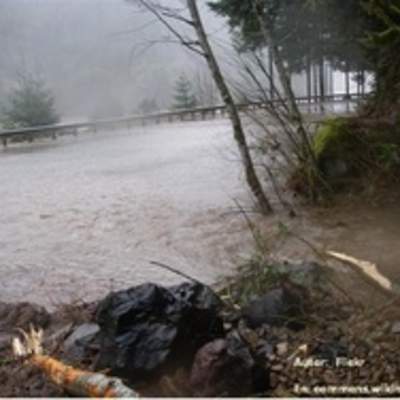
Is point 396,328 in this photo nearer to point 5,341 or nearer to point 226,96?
point 5,341

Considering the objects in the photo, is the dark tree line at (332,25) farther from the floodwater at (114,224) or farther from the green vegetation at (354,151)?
the floodwater at (114,224)

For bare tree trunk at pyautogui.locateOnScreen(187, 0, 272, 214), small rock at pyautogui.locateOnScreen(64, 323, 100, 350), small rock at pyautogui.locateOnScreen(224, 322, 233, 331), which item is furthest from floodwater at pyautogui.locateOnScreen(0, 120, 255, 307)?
small rock at pyautogui.locateOnScreen(224, 322, 233, 331)

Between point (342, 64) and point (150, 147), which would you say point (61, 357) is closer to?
point (150, 147)

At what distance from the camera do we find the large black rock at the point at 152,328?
10.3 ft

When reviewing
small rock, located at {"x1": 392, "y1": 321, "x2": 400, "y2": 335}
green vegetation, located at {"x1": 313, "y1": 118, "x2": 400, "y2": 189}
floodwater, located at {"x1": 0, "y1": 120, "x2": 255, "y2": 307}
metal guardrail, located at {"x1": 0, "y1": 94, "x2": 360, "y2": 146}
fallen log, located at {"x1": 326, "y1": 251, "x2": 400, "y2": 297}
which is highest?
metal guardrail, located at {"x1": 0, "y1": 94, "x2": 360, "y2": 146}

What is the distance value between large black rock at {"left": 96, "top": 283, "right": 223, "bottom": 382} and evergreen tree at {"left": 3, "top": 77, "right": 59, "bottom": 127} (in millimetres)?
28246

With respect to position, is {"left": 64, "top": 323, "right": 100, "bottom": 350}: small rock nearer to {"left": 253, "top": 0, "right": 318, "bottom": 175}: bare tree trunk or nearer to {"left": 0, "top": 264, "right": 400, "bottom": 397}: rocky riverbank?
{"left": 0, "top": 264, "right": 400, "bottom": 397}: rocky riverbank

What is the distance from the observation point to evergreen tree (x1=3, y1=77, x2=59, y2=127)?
29.8 metres

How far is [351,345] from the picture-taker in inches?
126

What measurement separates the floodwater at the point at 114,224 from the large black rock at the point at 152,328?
6.25ft

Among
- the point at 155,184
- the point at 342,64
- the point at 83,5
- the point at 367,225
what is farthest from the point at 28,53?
the point at 367,225

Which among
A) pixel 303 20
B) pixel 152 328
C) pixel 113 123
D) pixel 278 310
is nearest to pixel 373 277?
pixel 278 310

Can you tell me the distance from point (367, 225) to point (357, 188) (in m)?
1.24

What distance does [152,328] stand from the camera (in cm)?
327
